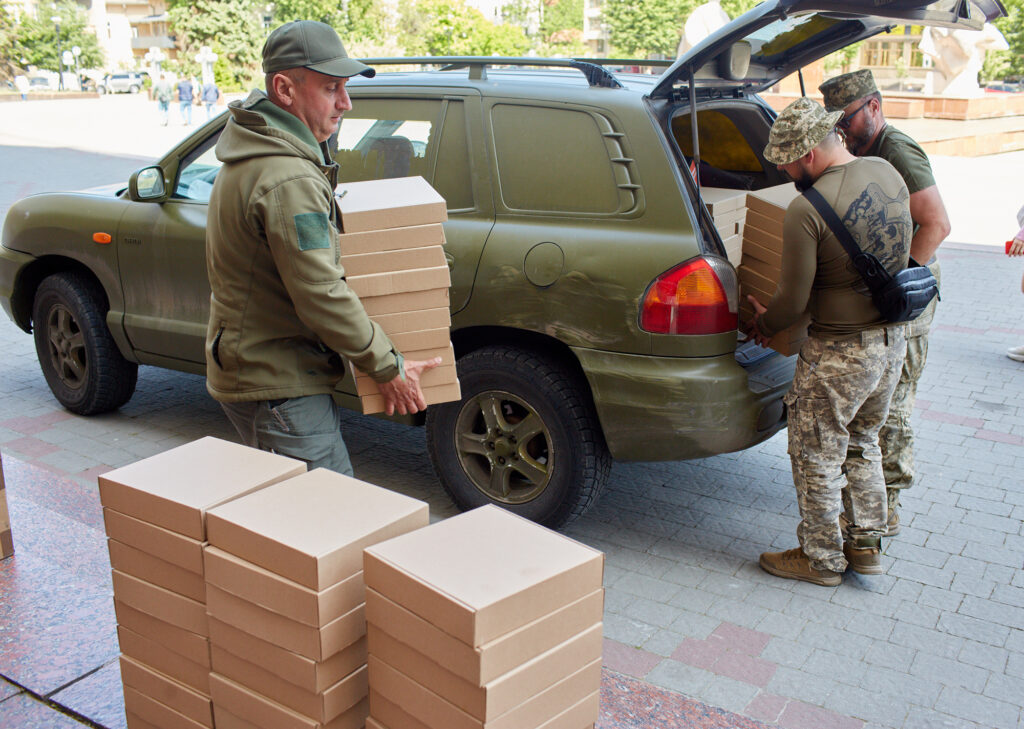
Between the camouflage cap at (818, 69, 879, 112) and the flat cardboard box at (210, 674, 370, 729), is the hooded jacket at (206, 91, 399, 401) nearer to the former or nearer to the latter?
the flat cardboard box at (210, 674, 370, 729)

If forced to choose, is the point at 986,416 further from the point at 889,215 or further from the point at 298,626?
the point at 298,626

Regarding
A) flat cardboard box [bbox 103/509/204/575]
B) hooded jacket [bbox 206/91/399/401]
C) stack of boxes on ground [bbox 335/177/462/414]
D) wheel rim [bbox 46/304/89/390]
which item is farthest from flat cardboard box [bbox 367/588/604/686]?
wheel rim [bbox 46/304/89/390]

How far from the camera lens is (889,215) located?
147 inches

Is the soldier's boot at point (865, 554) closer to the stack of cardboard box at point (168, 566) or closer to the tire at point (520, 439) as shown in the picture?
the tire at point (520, 439)

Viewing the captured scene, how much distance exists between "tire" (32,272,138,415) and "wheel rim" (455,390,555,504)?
2471mm

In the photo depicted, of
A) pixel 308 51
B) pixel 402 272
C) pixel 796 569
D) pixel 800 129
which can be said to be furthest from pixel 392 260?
pixel 796 569

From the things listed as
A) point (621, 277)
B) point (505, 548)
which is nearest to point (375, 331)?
point (505, 548)

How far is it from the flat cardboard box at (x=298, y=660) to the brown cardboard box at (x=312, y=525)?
7.1 inches

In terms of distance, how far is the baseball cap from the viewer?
110 inches

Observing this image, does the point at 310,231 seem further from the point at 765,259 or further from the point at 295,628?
the point at 765,259

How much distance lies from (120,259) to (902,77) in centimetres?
7989

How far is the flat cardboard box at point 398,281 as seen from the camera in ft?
10.7

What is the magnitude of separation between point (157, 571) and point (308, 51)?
1.45 meters

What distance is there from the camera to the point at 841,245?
375 cm
